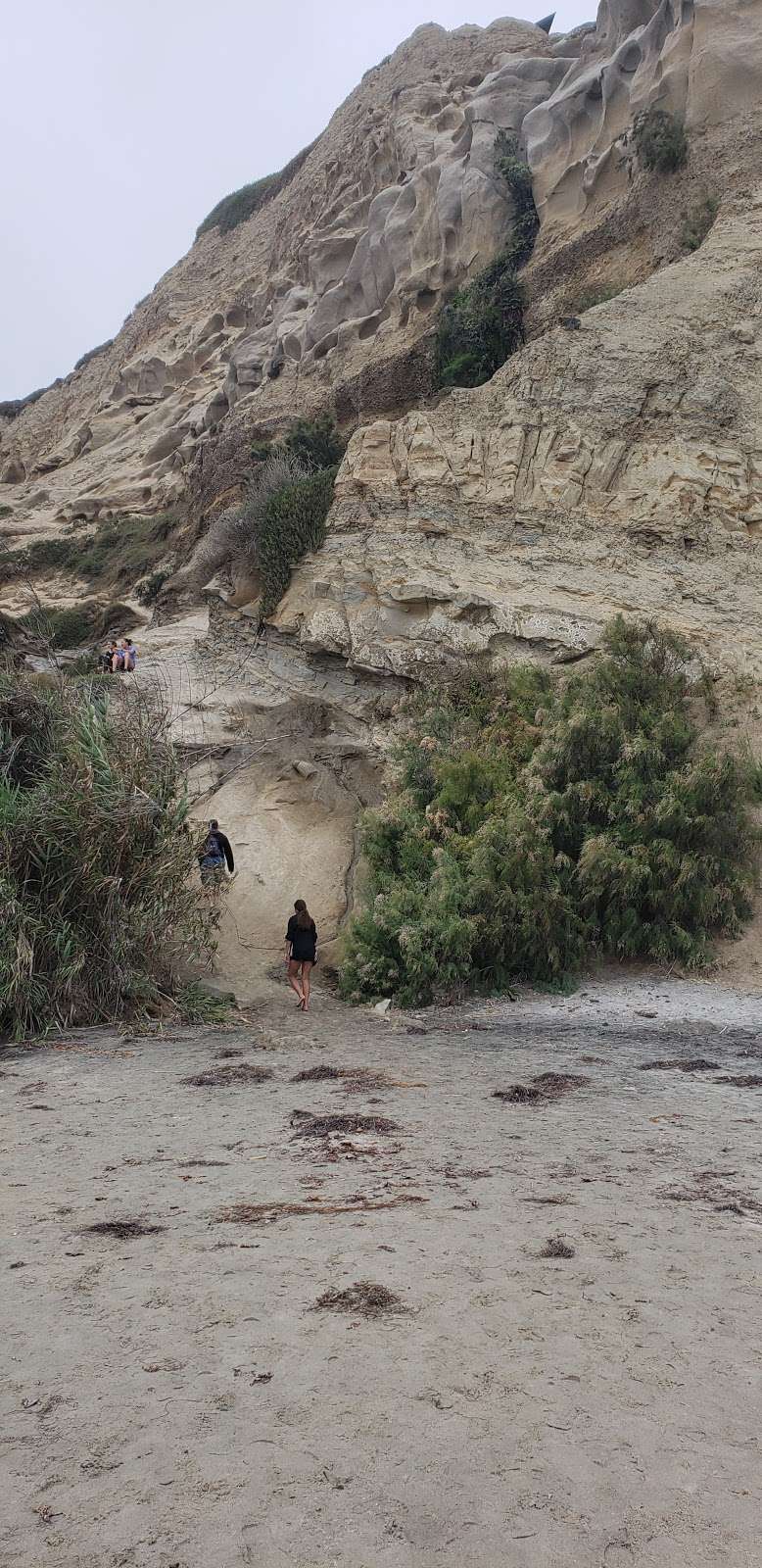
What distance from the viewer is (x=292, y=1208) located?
193 inches

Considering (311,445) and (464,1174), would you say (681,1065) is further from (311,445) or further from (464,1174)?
(311,445)

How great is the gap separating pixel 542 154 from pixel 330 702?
642 inches

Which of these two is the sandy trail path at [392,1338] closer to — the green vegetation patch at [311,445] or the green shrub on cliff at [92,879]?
the green shrub on cliff at [92,879]

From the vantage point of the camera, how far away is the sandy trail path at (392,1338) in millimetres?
2512

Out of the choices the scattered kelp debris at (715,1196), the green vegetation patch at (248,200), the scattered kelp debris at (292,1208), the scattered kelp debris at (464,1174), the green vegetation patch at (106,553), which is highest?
the green vegetation patch at (248,200)

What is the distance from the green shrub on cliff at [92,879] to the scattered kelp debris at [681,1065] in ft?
17.3

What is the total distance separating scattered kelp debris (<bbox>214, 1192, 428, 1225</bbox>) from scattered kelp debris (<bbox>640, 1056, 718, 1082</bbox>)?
338 centimetres

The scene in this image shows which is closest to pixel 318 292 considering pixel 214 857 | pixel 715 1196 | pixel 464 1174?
pixel 214 857

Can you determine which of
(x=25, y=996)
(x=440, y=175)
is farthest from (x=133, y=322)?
(x=25, y=996)

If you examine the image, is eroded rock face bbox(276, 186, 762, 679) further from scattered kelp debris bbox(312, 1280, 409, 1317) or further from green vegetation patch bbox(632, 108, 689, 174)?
scattered kelp debris bbox(312, 1280, 409, 1317)

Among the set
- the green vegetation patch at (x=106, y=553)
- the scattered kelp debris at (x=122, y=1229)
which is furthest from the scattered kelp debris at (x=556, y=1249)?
the green vegetation patch at (x=106, y=553)

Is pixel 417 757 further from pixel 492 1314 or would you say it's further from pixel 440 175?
pixel 440 175

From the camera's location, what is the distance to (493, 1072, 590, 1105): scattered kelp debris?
708 centimetres

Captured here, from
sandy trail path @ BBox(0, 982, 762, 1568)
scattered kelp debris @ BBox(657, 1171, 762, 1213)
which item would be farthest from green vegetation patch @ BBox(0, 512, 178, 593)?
scattered kelp debris @ BBox(657, 1171, 762, 1213)
